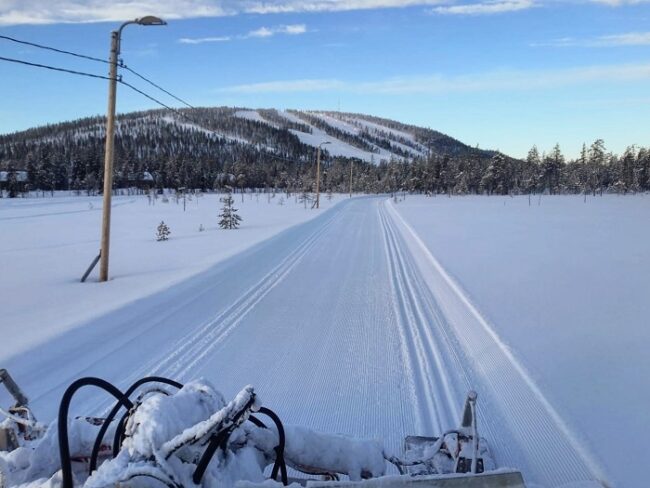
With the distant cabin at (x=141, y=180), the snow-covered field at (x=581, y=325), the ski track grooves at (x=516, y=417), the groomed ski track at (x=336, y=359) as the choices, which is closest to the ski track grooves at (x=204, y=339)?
the groomed ski track at (x=336, y=359)

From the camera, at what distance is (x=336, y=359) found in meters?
5.30

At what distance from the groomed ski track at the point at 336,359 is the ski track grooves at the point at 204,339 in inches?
0.7

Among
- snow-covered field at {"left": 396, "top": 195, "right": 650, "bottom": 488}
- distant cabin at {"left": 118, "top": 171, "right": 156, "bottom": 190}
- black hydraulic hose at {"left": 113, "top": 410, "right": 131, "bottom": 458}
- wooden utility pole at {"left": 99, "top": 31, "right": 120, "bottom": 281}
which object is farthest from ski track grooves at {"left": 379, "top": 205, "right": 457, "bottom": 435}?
distant cabin at {"left": 118, "top": 171, "right": 156, "bottom": 190}

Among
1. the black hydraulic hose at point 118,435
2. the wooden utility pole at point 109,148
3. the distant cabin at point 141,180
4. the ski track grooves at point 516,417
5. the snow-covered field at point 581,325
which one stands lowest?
the ski track grooves at point 516,417

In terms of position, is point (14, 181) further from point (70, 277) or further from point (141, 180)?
point (70, 277)

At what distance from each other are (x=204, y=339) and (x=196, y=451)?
13.4ft

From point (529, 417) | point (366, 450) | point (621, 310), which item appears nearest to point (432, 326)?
point (529, 417)

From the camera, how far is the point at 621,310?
730 centimetres

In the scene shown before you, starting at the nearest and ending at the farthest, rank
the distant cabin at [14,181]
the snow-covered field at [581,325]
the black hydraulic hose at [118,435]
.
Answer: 1. the black hydraulic hose at [118,435]
2. the snow-covered field at [581,325]
3. the distant cabin at [14,181]

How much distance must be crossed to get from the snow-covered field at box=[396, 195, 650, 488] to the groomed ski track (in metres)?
0.23

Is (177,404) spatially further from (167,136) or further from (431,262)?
(167,136)

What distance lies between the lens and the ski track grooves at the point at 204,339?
193 inches

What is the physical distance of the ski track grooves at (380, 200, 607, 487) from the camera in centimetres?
331

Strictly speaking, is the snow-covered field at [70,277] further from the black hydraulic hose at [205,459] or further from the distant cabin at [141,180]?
the distant cabin at [141,180]
